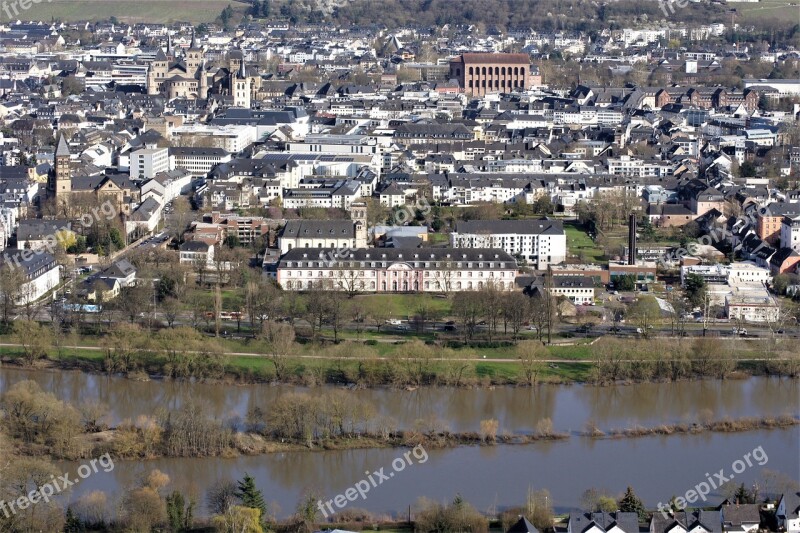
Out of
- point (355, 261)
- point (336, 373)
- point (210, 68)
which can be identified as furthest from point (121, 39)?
point (336, 373)

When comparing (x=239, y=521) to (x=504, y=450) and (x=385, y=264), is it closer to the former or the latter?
(x=504, y=450)

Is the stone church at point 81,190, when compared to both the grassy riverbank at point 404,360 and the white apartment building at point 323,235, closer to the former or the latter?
the white apartment building at point 323,235

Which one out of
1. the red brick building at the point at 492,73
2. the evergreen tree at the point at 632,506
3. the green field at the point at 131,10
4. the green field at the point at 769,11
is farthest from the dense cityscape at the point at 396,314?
the green field at the point at 131,10

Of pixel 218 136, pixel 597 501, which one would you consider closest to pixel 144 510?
pixel 597 501

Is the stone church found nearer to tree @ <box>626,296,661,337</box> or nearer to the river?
the river

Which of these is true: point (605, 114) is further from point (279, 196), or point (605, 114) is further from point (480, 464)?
point (480, 464)

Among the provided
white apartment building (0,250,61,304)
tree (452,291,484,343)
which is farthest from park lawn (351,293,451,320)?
white apartment building (0,250,61,304)
